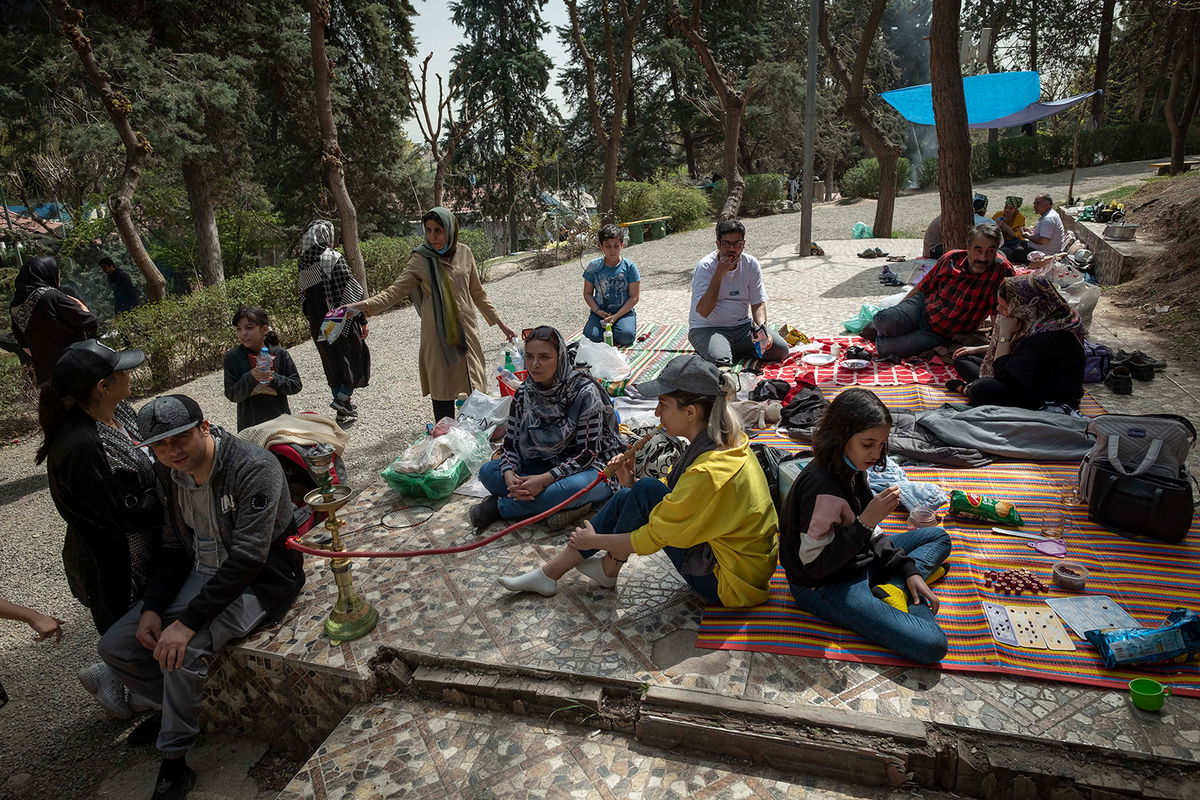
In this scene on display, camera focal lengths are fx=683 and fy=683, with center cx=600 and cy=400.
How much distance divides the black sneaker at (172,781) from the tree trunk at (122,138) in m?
8.78

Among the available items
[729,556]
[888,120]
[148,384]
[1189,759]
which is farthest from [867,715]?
[888,120]

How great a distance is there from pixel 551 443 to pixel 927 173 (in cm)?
2714

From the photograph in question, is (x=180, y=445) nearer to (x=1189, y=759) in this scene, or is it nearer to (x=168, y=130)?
(x=1189, y=759)

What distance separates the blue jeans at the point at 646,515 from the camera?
321 centimetres

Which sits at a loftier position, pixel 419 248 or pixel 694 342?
pixel 419 248

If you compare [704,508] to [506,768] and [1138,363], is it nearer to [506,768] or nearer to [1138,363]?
[506,768]

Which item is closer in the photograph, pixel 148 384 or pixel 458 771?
pixel 458 771

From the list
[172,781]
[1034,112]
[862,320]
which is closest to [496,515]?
[172,781]

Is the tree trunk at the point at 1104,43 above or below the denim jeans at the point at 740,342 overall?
above

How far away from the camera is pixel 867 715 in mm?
2568

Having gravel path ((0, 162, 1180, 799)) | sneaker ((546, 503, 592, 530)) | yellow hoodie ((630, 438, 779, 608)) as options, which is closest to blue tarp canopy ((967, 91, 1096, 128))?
gravel path ((0, 162, 1180, 799))

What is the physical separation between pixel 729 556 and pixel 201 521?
94.3 inches

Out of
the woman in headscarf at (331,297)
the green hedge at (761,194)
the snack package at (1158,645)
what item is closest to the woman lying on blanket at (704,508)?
the snack package at (1158,645)

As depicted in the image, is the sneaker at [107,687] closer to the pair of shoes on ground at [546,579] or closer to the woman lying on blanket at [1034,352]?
the pair of shoes on ground at [546,579]
